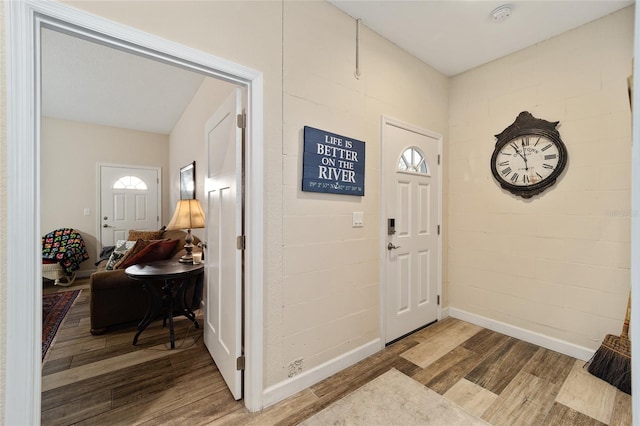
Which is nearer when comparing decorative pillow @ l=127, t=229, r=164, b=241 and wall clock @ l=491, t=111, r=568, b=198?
wall clock @ l=491, t=111, r=568, b=198

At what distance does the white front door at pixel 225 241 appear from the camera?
5.74 ft

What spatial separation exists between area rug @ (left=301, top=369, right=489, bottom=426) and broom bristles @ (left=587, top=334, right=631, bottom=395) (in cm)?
111

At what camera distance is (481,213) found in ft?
9.25

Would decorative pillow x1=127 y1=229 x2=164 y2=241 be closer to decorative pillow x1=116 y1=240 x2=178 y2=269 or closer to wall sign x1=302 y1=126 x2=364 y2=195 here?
decorative pillow x1=116 y1=240 x2=178 y2=269

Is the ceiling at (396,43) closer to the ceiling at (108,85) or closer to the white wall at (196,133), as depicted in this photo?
the ceiling at (108,85)

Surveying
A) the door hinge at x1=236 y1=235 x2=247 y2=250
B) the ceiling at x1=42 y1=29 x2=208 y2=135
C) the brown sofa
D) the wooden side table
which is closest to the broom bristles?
the door hinge at x1=236 y1=235 x2=247 y2=250

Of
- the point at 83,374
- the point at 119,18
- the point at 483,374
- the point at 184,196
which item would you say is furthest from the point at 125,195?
the point at 483,374

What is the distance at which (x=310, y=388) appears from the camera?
1878 millimetres

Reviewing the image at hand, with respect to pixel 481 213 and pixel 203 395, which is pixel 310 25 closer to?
pixel 481 213

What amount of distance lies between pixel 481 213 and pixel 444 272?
0.76 m

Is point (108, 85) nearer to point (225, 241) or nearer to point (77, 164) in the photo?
point (77, 164)

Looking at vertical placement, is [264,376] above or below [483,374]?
above

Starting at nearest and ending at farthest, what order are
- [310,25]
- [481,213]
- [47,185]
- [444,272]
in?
1. [310,25]
2. [481,213]
3. [444,272]
4. [47,185]

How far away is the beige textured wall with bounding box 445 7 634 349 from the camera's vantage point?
2064 millimetres
